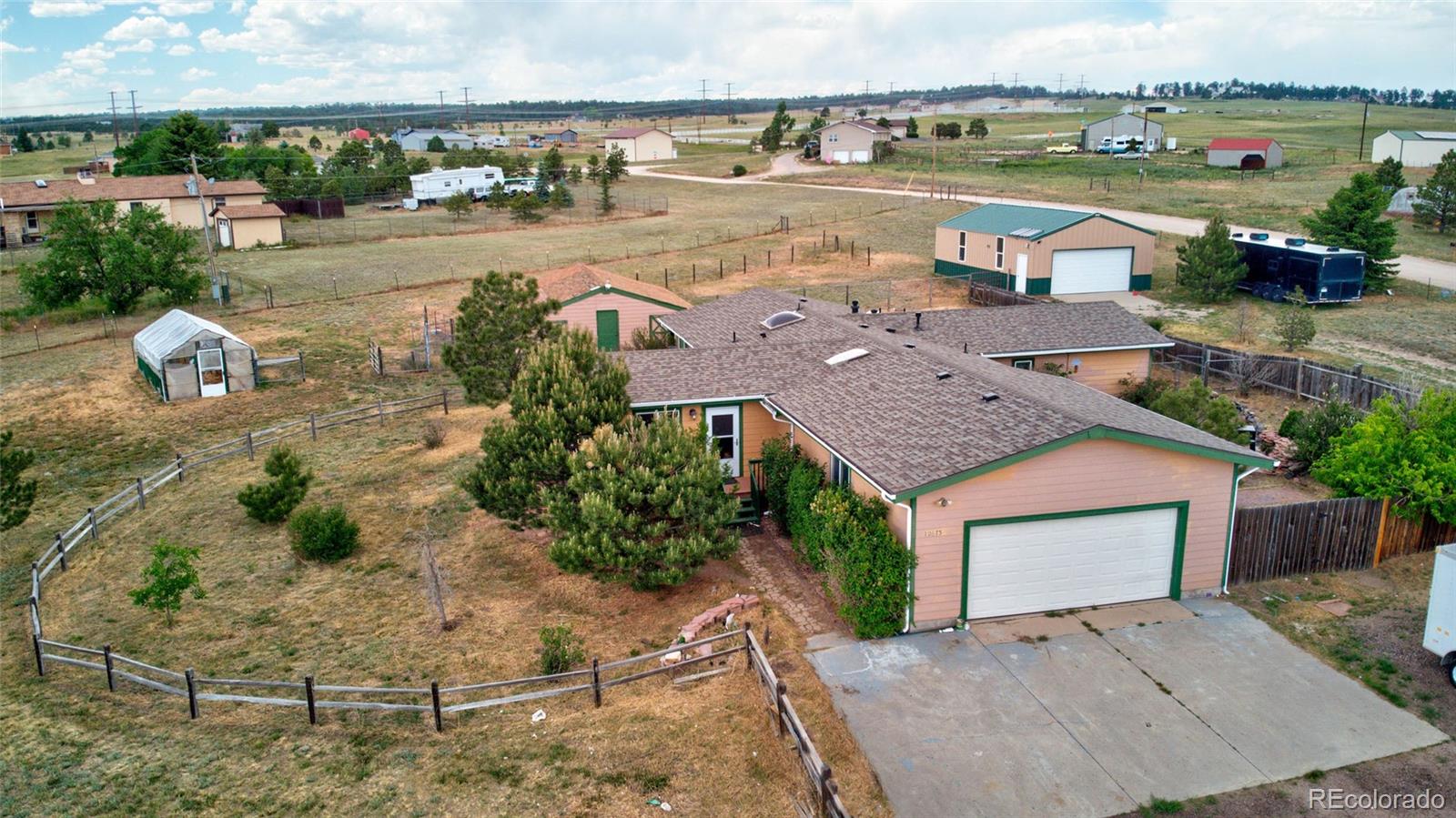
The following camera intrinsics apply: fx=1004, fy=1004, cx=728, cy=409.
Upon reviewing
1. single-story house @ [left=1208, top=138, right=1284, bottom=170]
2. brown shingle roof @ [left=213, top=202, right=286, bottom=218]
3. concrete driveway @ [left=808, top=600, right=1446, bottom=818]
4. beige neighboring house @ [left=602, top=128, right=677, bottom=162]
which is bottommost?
concrete driveway @ [left=808, top=600, right=1446, bottom=818]

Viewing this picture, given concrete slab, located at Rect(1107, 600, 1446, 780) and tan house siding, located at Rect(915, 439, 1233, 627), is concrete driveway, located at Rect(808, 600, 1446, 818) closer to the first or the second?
concrete slab, located at Rect(1107, 600, 1446, 780)

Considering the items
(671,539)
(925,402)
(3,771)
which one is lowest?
(3,771)

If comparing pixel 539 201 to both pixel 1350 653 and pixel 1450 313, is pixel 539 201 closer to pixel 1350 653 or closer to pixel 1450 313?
pixel 1450 313

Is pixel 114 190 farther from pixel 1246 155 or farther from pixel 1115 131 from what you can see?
pixel 1115 131

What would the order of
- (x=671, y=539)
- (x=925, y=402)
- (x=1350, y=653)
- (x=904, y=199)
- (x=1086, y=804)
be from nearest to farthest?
(x=1086, y=804), (x=1350, y=653), (x=671, y=539), (x=925, y=402), (x=904, y=199)

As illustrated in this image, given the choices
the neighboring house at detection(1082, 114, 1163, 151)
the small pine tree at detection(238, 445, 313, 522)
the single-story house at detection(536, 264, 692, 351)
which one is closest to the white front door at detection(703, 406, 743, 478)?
the small pine tree at detection(238, 445, 313, 522)

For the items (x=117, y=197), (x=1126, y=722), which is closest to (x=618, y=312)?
(x=1126, y=722)

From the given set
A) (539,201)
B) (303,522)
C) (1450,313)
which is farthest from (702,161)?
(303,522)
